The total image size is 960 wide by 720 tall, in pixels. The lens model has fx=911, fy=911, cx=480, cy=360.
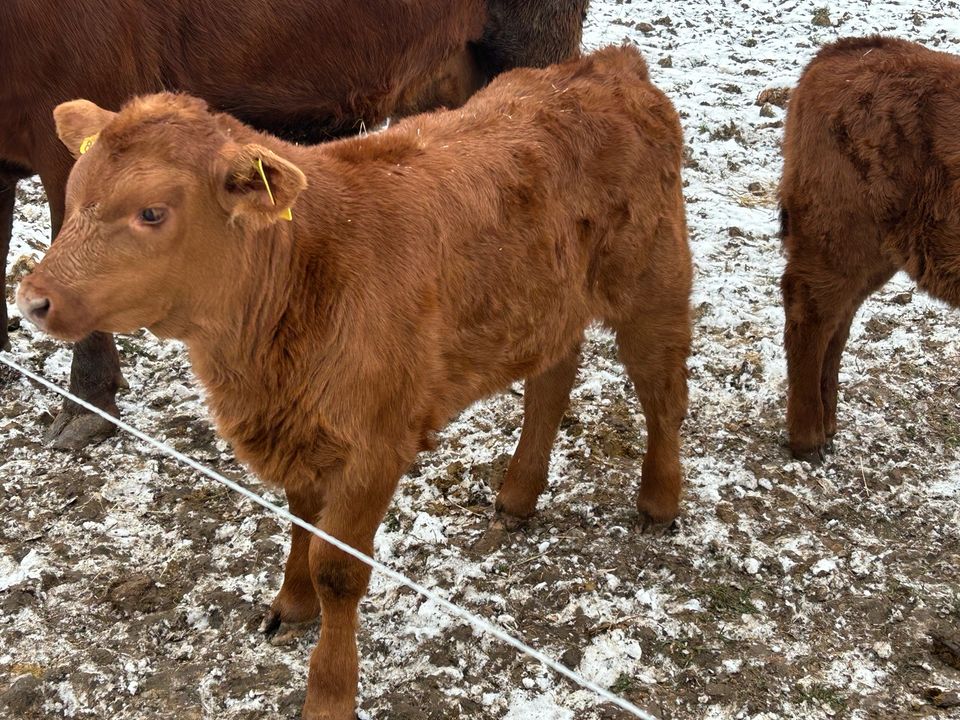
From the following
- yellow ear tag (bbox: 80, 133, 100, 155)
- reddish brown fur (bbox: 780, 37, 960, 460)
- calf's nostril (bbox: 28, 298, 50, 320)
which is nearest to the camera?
calf's nostril (bbox: 28, 298, 50, 320)

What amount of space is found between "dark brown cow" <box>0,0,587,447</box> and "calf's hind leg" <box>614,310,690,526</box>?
215 centimetres

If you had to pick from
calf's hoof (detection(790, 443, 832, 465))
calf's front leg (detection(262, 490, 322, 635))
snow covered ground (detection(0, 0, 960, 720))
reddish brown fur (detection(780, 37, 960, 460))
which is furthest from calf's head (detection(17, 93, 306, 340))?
calf's hoof (detection(790, 443, 832, 465))

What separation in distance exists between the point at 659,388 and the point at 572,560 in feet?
2.76

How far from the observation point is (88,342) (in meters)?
4.58

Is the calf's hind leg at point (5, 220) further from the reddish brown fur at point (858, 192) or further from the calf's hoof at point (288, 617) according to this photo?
the reddish brown fur at point (858, 192)

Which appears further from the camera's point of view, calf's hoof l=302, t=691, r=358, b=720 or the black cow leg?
the black cow leg

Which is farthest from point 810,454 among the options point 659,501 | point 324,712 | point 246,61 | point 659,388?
point 246,61

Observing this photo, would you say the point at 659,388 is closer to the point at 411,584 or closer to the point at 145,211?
the point at 411,584

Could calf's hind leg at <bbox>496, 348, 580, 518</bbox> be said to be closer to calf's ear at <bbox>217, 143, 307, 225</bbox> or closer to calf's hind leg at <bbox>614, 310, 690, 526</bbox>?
calf's hind leg at <bbox>614, 310, 690, 526</bbox>

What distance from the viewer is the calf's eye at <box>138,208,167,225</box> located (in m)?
2.38

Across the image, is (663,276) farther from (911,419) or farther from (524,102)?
(911,419)

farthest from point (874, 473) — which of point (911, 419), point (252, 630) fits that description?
point (252, 630)

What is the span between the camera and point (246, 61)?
454 cm

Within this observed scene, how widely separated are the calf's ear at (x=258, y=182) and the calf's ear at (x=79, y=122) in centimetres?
48
